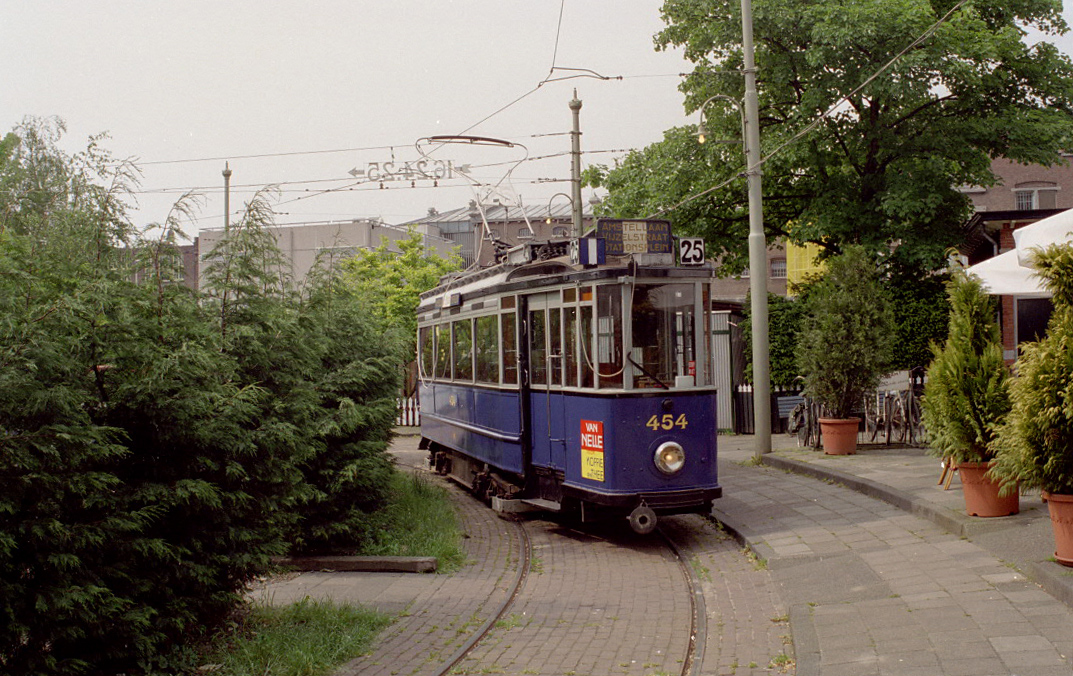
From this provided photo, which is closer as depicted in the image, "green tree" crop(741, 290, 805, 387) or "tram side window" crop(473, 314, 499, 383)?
"tram side window" crop(473, 314, 499, 383)

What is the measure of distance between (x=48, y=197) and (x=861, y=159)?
1882 centimetres

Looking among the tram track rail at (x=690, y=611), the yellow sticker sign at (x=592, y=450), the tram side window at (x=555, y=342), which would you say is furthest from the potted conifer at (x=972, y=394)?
the tram side window at (x=555, y=342)

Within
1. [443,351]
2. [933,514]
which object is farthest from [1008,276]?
[443,351]

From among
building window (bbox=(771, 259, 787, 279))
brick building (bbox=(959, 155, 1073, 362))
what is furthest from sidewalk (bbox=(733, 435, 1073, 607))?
building window (bbox=(771, 259, 787, 279))

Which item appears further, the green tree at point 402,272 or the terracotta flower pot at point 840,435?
the green tree at point 402,272

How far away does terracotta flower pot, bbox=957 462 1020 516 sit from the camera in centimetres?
897

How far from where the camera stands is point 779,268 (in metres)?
51.0

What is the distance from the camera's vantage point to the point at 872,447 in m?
15.6

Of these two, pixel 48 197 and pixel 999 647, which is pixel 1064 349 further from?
pixel 48 197

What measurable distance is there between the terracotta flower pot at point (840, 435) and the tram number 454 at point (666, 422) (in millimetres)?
5649

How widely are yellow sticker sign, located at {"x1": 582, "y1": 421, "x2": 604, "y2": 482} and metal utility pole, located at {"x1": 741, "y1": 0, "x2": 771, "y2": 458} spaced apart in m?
5.77

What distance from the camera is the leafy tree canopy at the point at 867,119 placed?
1931cm

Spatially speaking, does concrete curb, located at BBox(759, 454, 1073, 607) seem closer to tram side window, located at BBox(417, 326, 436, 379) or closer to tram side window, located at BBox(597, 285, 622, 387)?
tram side window, located at BBox(597, 285, 622, 387)

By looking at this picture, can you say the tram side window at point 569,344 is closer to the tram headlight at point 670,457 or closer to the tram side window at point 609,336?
the tram side window at point 609,336
